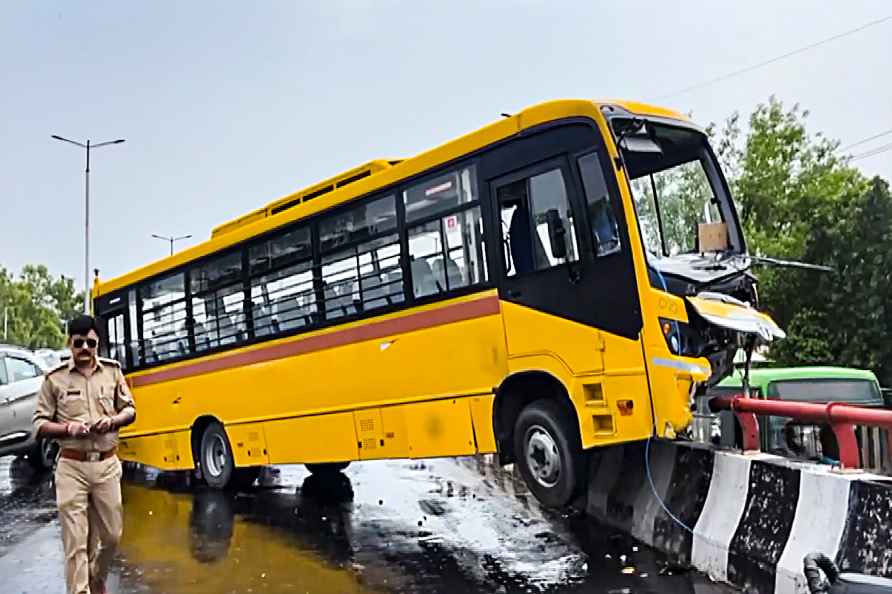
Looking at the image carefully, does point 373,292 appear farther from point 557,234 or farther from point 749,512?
point 749,512

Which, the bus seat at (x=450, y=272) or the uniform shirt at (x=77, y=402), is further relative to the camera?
the bus seat at (x=450, y=272)

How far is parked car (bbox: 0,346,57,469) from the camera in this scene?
12984 mm

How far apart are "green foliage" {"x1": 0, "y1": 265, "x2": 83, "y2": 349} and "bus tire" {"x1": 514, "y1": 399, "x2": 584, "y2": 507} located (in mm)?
78274

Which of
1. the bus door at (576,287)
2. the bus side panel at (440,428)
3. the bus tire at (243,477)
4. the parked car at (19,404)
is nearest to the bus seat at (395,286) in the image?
the bus side panel at (440,428)

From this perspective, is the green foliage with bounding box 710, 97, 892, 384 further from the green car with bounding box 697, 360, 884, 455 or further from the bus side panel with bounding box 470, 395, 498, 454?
the bus side panel with bounding box 470, 395, 498, 454

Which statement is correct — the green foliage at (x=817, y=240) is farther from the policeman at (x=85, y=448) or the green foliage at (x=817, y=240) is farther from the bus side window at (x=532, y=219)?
the policeman at (x=85, y=448)

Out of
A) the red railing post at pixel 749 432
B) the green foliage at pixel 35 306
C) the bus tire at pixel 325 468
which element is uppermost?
the green foliage at pixel 35 306

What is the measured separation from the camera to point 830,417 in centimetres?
507

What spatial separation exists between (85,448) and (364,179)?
4.21m

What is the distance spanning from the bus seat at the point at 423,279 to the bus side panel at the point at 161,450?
17.3 ft

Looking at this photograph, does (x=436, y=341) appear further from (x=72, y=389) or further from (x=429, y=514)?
(x=72, y=389)

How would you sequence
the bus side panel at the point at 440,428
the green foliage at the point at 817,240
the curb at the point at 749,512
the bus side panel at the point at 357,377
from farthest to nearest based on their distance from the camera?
1. the green foliage at the point at 817,240
2. the bus side panel at the point at 440,428
3. the bus side panel at the point at 357,377
4. the curb at the point at 749,512

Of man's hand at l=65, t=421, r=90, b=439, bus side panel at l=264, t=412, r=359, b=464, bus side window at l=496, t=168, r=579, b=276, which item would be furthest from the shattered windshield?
man's hand at l=65, t=421, r=90, b=439

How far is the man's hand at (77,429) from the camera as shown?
214 inches
